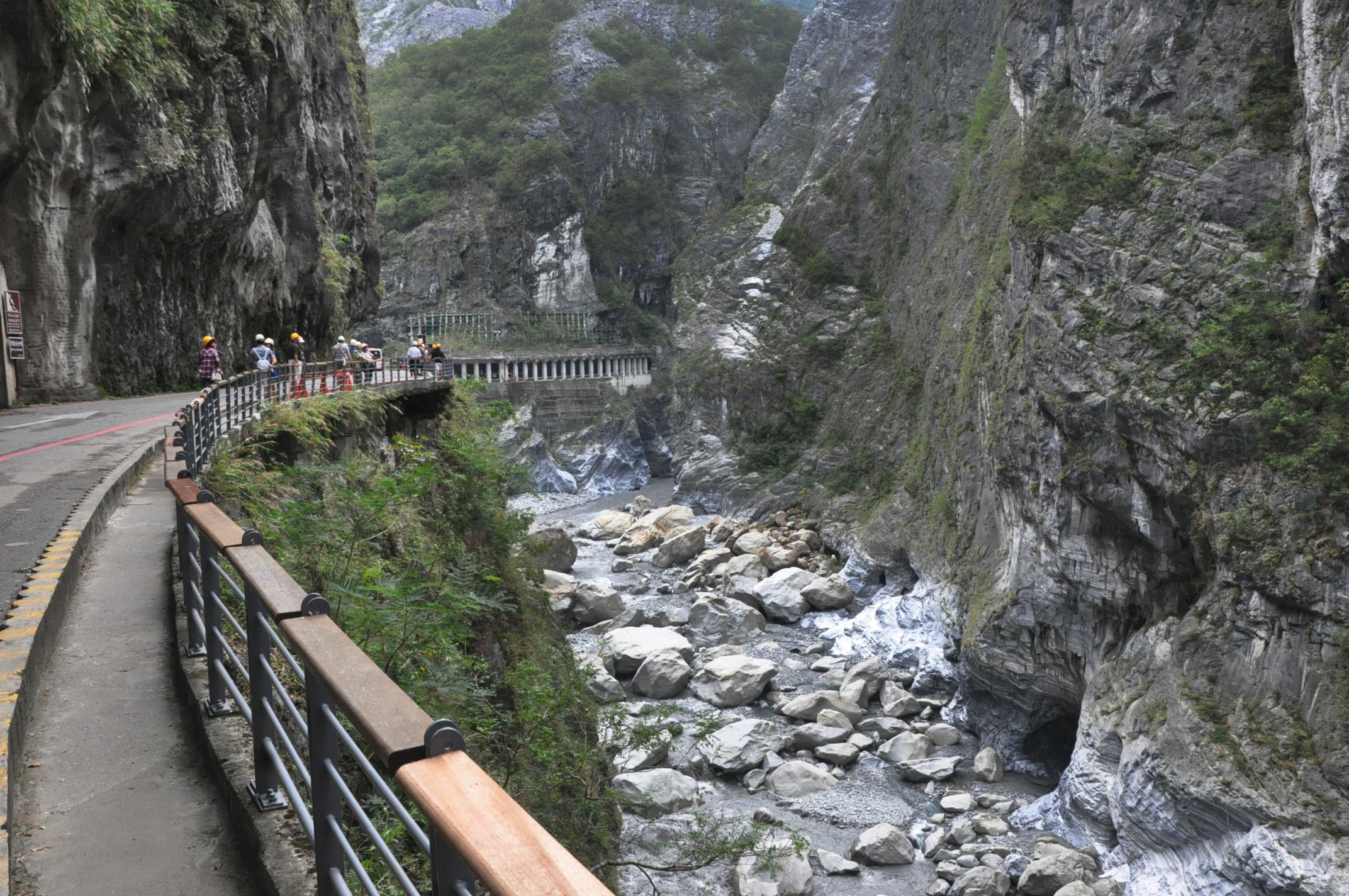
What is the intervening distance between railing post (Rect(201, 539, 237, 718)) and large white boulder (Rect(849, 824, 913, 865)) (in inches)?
530

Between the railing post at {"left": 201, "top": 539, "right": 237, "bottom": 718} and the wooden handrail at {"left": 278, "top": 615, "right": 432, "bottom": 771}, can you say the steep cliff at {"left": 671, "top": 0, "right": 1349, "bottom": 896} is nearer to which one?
the railing post at {"left": 201, "top": 539, "right": 237, "bottom": 718}

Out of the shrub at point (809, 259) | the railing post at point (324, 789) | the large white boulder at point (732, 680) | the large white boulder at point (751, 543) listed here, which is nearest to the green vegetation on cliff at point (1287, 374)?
the large white boulder at point (732, 680)

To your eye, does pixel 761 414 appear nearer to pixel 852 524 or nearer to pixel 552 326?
pixel 852 524

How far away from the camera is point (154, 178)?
2020 centimetres

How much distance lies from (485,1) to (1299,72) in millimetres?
165995

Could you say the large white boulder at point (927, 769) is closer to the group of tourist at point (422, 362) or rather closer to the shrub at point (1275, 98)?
the shrub at point (1275, 98)

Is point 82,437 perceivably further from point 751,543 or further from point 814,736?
point 751,543

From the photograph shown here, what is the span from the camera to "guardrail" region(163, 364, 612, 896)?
1.70 m

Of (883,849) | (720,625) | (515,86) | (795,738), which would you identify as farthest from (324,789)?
(515,86)

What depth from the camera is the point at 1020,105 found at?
27.8m

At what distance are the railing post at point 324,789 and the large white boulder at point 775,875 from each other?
12218mm

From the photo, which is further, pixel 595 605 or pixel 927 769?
pixel 595 605

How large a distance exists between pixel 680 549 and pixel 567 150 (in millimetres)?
57669

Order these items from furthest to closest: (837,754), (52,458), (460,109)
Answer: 1. (460,109)
2. (837,754)
3. (52,458)
